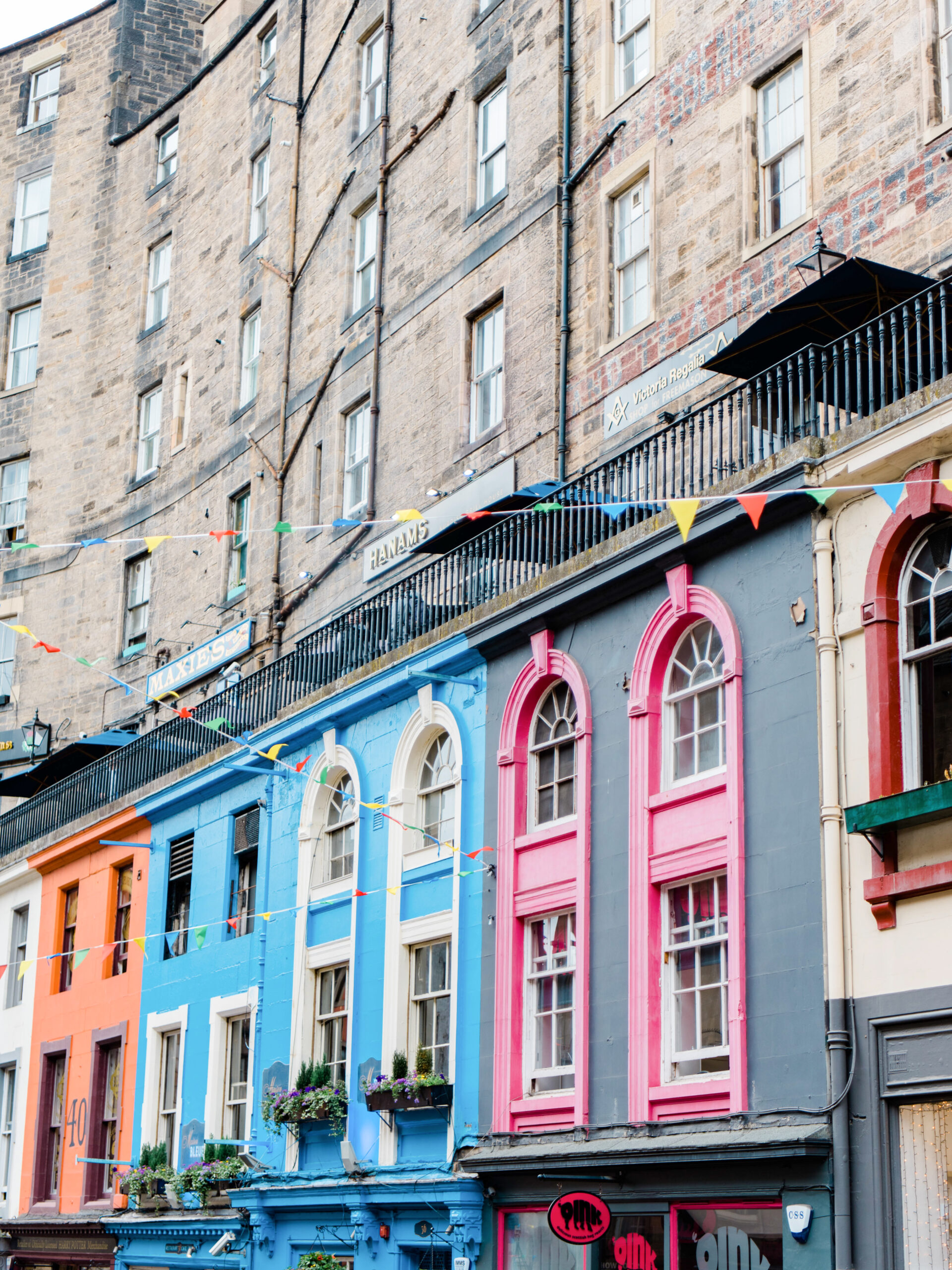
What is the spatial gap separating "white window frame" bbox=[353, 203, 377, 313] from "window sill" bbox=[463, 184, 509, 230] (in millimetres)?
3030

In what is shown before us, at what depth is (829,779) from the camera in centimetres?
1451

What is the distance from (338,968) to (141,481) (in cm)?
1715

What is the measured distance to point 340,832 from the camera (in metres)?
22.5

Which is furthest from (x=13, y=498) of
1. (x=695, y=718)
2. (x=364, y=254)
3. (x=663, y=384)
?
(x=695, y=718)

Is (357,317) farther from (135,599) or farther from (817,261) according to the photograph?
(817,261)

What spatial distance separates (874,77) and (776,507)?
572 centimetres

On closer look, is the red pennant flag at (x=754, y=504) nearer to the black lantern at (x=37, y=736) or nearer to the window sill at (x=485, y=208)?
the window sill at (x=485, y=208)

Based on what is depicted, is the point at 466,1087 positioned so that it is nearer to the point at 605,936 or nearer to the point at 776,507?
the point at 605,936

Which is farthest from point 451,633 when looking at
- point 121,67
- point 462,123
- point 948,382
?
point 121,67

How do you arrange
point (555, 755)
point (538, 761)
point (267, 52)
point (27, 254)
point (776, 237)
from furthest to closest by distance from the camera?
1. point (27, 254)
2. point (267, 52)
3. point (776, 237)
4. point (538, 761)
5. point (555, 755)

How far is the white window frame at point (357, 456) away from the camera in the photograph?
27.8 metres

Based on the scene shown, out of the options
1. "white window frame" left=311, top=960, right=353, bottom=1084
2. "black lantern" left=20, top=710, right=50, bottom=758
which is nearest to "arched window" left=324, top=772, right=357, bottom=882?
"white window frame" left=311, top=960, right=353, bottom=1084

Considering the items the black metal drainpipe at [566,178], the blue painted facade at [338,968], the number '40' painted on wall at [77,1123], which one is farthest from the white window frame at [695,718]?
the number '40' painted on wall at [77,1123]

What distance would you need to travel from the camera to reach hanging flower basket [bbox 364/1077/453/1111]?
61.4 ft
